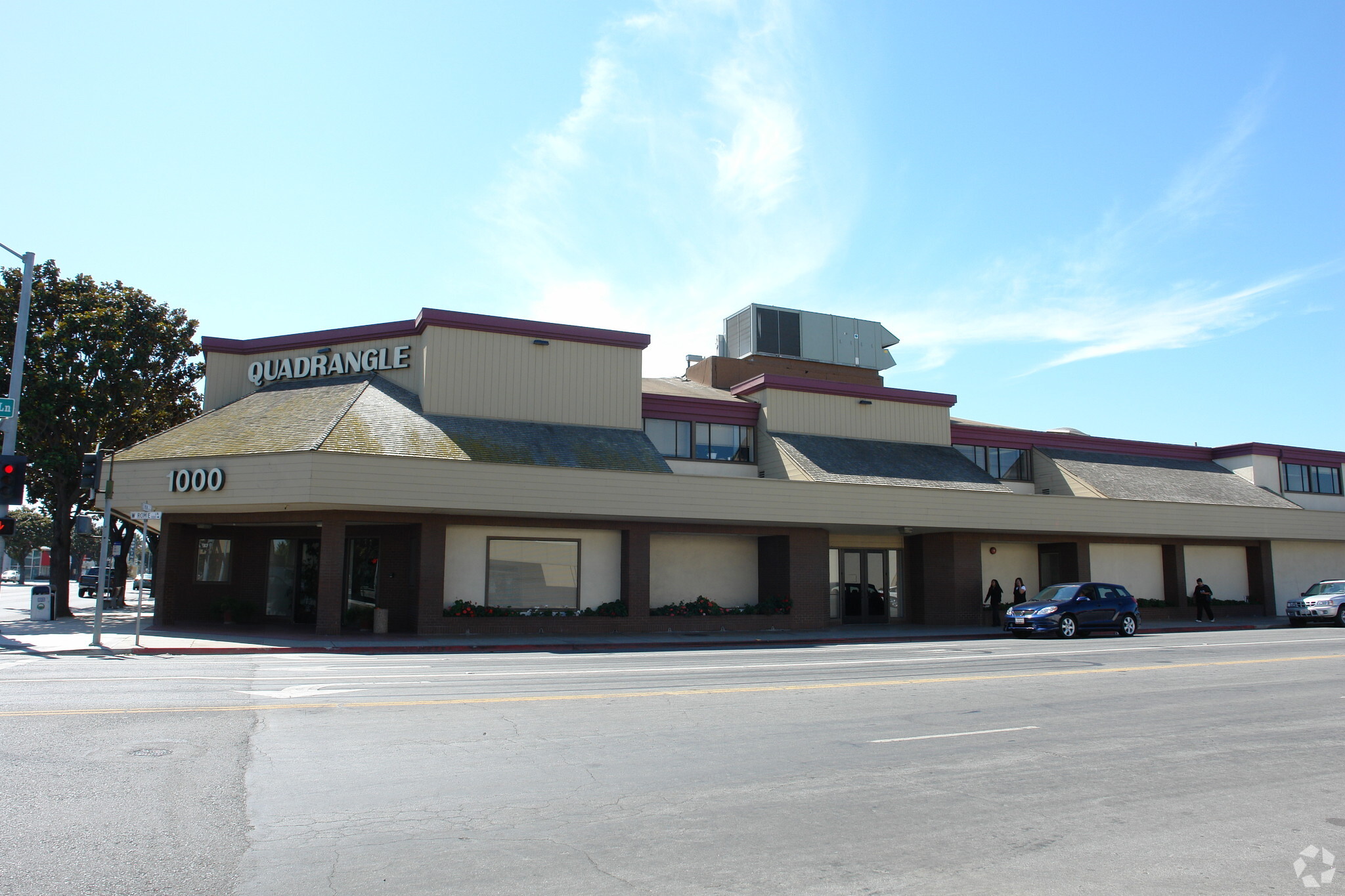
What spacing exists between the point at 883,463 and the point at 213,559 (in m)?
22.4

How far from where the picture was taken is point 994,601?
104ft

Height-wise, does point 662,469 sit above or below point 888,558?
above

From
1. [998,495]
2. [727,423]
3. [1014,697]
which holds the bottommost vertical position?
[1014,697]

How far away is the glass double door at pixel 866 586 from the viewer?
3166 centimetres

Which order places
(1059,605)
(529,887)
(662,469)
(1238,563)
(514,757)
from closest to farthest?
1. (529,887)
2. (514,757)
3. (1059,605)
4. (662,469)
5. (1238,563)

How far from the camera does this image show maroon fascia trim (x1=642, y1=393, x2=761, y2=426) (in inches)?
1199

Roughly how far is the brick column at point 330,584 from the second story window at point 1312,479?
134ft

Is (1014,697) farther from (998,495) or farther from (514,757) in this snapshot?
(998,495)

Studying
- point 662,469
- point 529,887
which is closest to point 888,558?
point 662,469

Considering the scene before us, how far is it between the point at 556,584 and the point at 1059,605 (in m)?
14.5

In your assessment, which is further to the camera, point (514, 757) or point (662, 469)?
point (662, 469)

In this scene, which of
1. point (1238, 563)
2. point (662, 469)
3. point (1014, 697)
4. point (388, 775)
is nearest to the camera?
point (388, 775)

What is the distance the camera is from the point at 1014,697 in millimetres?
13023

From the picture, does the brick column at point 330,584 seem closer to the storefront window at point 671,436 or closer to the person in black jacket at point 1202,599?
the storefront window at point 671,436
